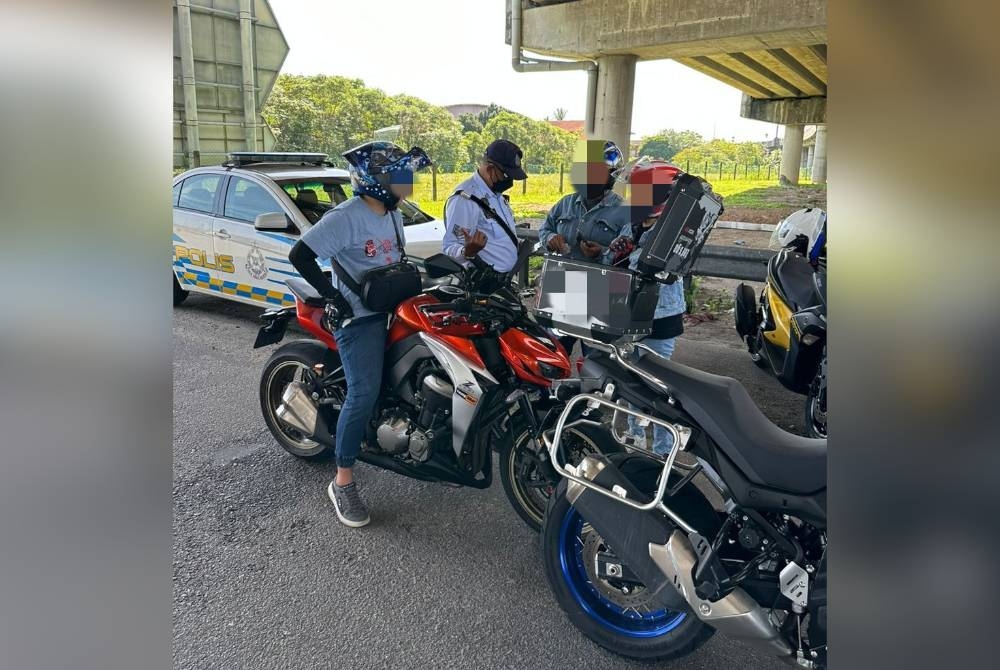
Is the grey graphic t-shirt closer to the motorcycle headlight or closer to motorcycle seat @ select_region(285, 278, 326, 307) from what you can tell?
motorcycle seat @ select_region(285, 278, 326, 307)

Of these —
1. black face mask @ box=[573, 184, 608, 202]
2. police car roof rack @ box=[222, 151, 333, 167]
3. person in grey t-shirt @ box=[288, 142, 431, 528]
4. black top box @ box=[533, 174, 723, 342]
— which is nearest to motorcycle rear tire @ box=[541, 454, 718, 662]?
black top box @ box=[533, 174, 723, 342]

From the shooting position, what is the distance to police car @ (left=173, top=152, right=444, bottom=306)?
7.34 metres

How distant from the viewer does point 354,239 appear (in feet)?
12.4

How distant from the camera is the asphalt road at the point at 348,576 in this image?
287 centimetres

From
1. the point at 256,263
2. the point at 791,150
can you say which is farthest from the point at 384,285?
the point at 791,150

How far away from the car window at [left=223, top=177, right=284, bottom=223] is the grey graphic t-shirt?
389 centimetres

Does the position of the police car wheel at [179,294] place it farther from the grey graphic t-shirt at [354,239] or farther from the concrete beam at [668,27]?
the concrete beam at [668,27]

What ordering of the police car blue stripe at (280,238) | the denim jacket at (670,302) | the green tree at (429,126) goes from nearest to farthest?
the denim jacket at (670,302) < the green tree at (429,126) < the police car blue stripe at (280,238)

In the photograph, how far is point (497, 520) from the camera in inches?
153

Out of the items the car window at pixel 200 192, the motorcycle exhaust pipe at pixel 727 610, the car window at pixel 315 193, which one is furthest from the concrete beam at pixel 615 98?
the motorcycle exhaust pipe at pixel 727 610

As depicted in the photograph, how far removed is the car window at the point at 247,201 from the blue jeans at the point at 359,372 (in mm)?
4088
